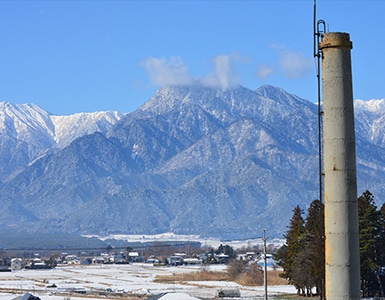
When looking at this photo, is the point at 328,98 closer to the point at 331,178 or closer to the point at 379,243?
the point at 331,178

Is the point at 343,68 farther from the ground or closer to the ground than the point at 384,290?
farther from the ground

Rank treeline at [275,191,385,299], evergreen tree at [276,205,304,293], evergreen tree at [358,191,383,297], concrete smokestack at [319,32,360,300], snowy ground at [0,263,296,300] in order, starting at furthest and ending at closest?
snowy ground at [0,263,296,300] < evergreen tree at [276,205,304,293] < treeline at [275,191,385,299] < evergreen tree at [358,191,383,297] < concrete smokestack at [319,32,360,300]

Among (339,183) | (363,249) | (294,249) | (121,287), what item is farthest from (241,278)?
(339,183)

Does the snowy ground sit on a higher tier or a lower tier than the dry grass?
lower

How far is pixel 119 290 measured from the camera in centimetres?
10662

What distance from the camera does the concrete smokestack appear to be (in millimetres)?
24609

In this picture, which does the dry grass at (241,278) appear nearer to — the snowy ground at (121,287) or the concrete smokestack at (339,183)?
the snowy ground at (121,287)

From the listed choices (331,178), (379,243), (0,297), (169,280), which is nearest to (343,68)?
(331,178)

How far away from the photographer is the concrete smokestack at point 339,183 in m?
24.6

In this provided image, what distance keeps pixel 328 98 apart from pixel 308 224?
2073 inches

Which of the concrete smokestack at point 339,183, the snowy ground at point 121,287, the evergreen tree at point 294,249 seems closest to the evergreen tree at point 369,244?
the evergreen tree at point 294,249

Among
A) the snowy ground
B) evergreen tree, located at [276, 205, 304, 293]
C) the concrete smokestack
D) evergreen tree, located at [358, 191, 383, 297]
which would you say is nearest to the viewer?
the concrete smokestack

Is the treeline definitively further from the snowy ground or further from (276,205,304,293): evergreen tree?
the snowy ground

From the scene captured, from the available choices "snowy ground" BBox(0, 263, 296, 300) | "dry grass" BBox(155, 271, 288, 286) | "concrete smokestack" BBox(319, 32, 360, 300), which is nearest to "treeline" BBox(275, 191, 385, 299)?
"snowy ground" BBox(0, 263, 296, 300)
